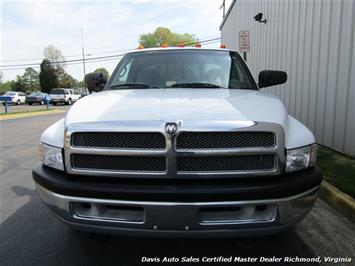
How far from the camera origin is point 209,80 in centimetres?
393

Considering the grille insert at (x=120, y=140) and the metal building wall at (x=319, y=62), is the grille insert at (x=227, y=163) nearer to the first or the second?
the grille insert at (x=120, y=140)

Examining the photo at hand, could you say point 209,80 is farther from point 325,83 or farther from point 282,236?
point 325,83

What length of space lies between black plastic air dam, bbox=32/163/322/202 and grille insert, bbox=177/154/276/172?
77mm

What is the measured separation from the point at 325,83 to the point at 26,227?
18.3 feet

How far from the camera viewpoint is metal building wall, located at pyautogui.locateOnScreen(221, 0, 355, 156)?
6117mm

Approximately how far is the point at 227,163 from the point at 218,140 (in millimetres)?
173

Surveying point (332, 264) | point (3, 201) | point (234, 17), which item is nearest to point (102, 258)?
point (332, 264)

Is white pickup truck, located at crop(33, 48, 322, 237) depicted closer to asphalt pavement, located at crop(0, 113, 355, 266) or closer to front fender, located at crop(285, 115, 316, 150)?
front fender, located at crop(285, 115, 316, 150)

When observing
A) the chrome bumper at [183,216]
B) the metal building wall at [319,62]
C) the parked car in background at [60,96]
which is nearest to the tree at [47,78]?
the parked car in background at [60,96]

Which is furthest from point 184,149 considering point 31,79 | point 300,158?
point 31,79

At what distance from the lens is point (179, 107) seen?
9.16 feet

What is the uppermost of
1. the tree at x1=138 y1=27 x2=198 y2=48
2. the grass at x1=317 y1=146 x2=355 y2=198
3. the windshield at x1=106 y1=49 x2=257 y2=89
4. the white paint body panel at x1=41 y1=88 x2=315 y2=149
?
the tree at x1=138 y1=27 x2=198 y2=48

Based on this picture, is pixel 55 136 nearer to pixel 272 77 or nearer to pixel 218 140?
pixel 218 140

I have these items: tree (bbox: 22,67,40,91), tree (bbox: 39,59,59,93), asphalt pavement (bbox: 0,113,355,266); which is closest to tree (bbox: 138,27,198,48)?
tree (bbox: 39,59,59,93)
